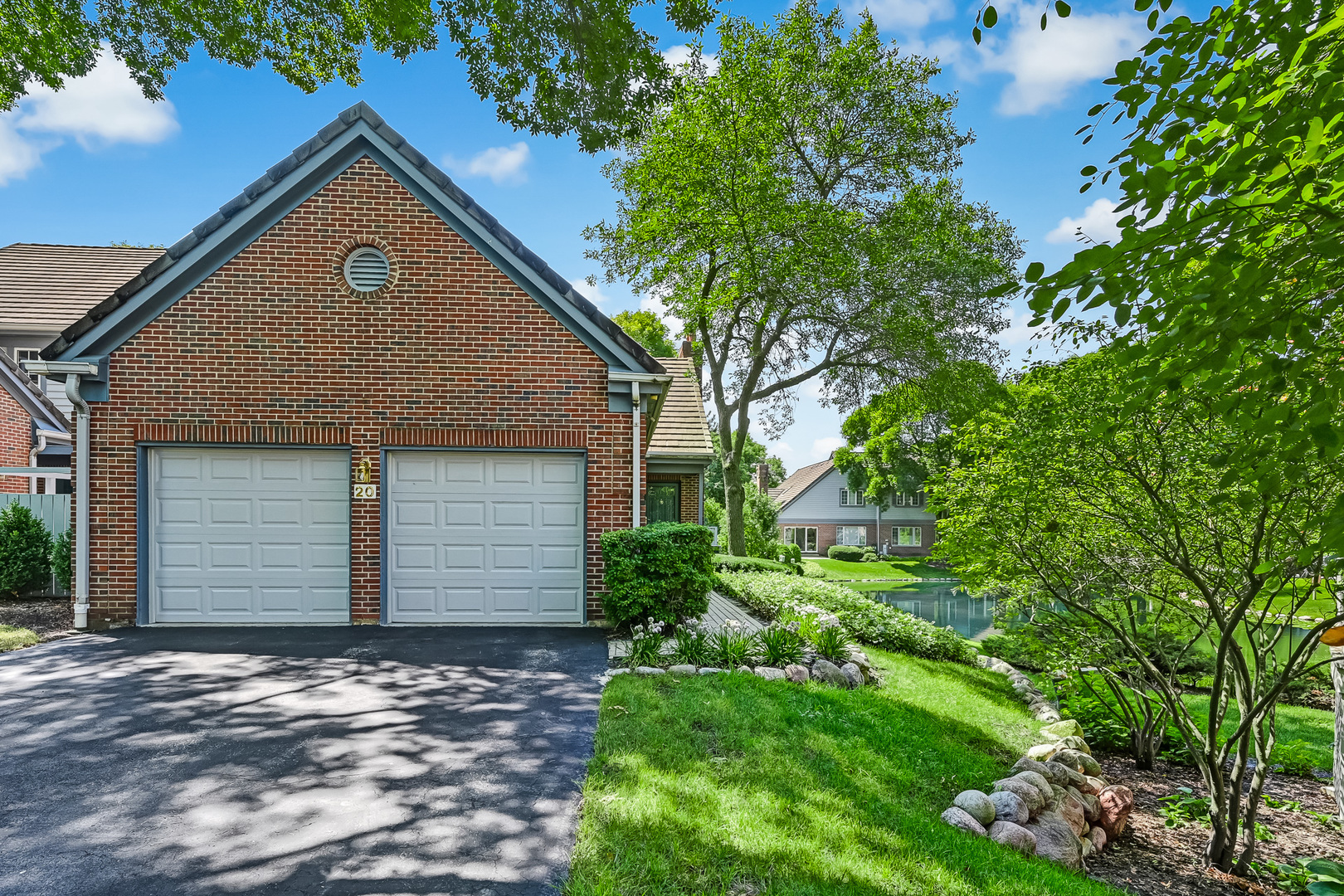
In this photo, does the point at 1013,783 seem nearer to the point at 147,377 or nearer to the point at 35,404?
the point at 147,377

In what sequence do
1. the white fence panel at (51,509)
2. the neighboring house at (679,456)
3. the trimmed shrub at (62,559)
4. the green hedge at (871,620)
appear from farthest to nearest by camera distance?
the neighboring house at (679,456), the white fence panel at (51,509), the trimmed shrub at (62,559), the green hedge at (871,620)

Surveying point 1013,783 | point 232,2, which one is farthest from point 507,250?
point 1013,783

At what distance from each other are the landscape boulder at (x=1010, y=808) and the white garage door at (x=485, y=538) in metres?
5.70

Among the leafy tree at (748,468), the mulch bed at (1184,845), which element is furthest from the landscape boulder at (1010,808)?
the leafy tree at (748,468)

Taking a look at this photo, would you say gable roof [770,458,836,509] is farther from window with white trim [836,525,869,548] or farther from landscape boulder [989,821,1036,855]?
landscape boulder [989,821,1036,855]

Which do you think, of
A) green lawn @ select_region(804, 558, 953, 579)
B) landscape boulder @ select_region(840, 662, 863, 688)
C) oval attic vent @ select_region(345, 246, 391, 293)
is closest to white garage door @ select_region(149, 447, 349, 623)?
oval attic vent @ select_region(345, 246, 391, 293)

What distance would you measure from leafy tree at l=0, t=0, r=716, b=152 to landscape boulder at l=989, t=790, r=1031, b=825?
725cm

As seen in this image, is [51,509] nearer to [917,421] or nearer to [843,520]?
[917,421]

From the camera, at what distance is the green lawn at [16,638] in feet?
25.5

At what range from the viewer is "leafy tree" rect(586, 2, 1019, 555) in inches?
754

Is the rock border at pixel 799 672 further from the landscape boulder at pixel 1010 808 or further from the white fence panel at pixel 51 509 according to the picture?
the white fence panel at pixel 51 509

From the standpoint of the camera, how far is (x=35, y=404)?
15000 mm

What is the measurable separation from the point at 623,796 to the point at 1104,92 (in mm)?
4755

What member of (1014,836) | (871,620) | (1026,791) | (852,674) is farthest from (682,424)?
(1014,836)
